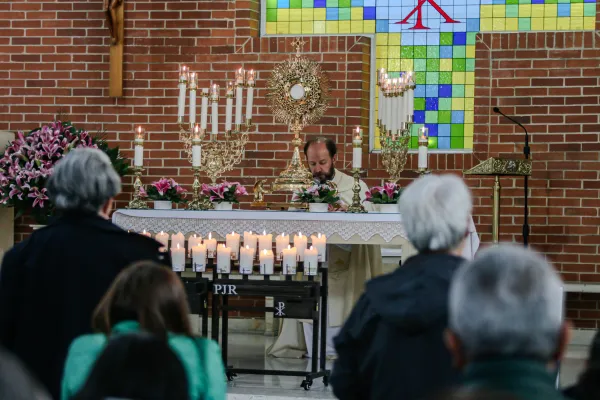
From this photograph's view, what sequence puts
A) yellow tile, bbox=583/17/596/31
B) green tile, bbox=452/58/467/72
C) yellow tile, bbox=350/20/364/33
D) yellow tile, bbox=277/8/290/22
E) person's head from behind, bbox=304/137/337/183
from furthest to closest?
yellow tile, bbox=277/8/290/22
yellow tile, bbox=350/20/364/33
green tile, bbox=452/58/467/72
yellow tile, bbox=583/17/596/31
person's head from behind, bbox=304/137/337/183

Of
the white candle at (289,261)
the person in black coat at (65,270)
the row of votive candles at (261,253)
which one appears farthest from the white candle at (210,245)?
the person in black coat at (65,270)

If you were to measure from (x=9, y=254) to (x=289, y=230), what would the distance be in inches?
134

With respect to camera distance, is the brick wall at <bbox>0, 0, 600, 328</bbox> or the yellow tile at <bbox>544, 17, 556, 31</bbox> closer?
the brick wall at <bbox>0, 0, 600, 328</bbox>

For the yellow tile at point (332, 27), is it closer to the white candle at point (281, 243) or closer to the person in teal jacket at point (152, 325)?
the white candle at point (281, 243)

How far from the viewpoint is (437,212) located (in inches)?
101

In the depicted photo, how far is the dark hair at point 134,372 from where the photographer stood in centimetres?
210

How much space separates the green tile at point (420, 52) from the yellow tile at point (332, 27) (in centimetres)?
71

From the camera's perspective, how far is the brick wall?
838cm

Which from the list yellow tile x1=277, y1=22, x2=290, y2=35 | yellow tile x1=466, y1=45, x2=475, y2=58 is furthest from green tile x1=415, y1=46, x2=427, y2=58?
yellow tile x1=277, y1=22, x2=290, y2=35

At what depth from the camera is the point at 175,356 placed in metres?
2.21

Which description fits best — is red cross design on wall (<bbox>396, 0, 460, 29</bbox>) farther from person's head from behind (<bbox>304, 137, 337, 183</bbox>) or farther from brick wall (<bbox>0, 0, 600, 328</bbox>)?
person's head from behind (<bbox>304, 137, 337, 183</bbox>)

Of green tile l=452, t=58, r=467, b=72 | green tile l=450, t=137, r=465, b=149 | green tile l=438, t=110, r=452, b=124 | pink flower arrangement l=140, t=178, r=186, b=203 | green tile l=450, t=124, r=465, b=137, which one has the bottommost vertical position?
pink flower arrangement l=140, t=178, r=186, b=203

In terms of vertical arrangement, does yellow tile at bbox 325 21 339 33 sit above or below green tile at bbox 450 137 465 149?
above

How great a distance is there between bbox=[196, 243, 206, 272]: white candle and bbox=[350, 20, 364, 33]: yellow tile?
3506 mm
